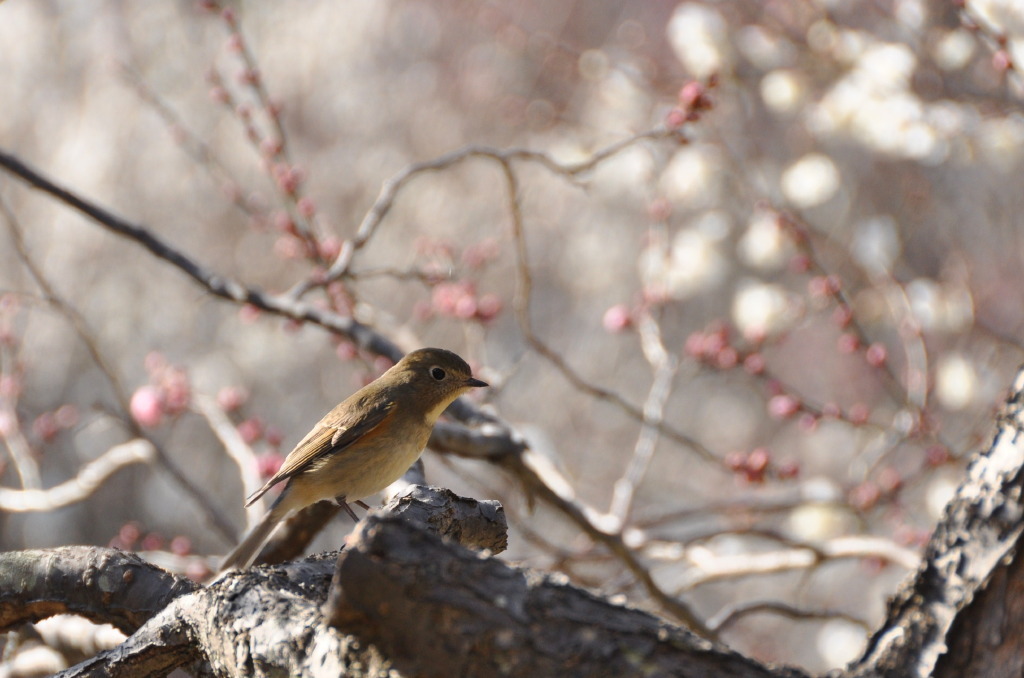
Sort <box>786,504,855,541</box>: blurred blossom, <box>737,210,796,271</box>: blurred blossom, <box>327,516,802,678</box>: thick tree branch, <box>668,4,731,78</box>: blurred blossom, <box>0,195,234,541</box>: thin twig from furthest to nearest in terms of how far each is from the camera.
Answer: <box>668,4,731,78</box>: blurred blossom → <box>786,504,855,541</box>: blurred blossom → <box>737,210,796,271</box>: blurred blossom → <box>0,195,234,541</box>: thin twig → <box>327,516,802,678</box>: thick tree branch

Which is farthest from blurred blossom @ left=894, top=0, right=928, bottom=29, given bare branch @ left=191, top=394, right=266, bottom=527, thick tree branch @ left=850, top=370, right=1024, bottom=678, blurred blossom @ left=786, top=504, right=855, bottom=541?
thick tree branch @ left=850, top=370, right=1024, bottom=678

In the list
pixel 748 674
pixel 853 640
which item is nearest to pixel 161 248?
pixel 748 674

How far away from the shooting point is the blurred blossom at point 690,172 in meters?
5.60

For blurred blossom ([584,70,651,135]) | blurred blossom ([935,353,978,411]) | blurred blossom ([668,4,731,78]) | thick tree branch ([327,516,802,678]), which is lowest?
thick tree branch ([327,516,802,678])

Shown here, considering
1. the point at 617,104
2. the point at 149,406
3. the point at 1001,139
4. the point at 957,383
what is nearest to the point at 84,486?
the point at 149,406

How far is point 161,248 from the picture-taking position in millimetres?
3168

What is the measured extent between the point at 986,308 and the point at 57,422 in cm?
651

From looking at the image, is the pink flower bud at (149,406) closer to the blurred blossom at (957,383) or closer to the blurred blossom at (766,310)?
the blurred blossom at (766,310)

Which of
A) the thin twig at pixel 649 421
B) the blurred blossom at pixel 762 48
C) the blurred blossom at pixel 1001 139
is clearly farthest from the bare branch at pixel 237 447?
the blurred blossom at pixel 762 48

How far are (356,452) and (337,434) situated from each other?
0.26ft

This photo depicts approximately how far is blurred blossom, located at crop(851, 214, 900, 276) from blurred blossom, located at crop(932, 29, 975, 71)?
3.45ft

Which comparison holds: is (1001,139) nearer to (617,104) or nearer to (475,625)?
(617,104)

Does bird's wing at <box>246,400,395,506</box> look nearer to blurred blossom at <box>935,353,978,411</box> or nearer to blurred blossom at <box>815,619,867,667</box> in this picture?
blurred blossom at <box>935,353,978,411</box>

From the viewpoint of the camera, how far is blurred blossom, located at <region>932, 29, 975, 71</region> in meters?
4.88
